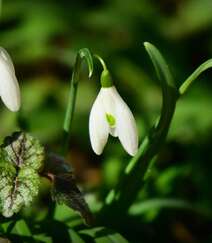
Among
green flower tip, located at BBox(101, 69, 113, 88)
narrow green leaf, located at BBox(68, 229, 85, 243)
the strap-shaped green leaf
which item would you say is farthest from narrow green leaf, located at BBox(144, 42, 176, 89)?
narrow green leaf, located at BBox(68, 229, 85, 243)

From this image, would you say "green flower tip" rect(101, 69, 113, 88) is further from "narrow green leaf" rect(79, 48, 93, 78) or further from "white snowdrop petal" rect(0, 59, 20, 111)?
"white snowdrop petal" rect(0, 59, 20, 111)

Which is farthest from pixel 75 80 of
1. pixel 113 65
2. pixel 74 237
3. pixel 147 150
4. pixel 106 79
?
pixel 113 65

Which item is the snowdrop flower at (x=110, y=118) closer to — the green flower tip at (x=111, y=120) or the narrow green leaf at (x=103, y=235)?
the green flower tip at (x=111, y=120)

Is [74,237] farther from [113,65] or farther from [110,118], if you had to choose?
[113,65]

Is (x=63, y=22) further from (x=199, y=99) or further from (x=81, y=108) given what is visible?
(x=199, y=99)

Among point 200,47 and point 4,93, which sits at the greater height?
point 4,93

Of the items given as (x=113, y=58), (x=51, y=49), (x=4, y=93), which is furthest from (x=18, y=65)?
(x=4, y=93)
